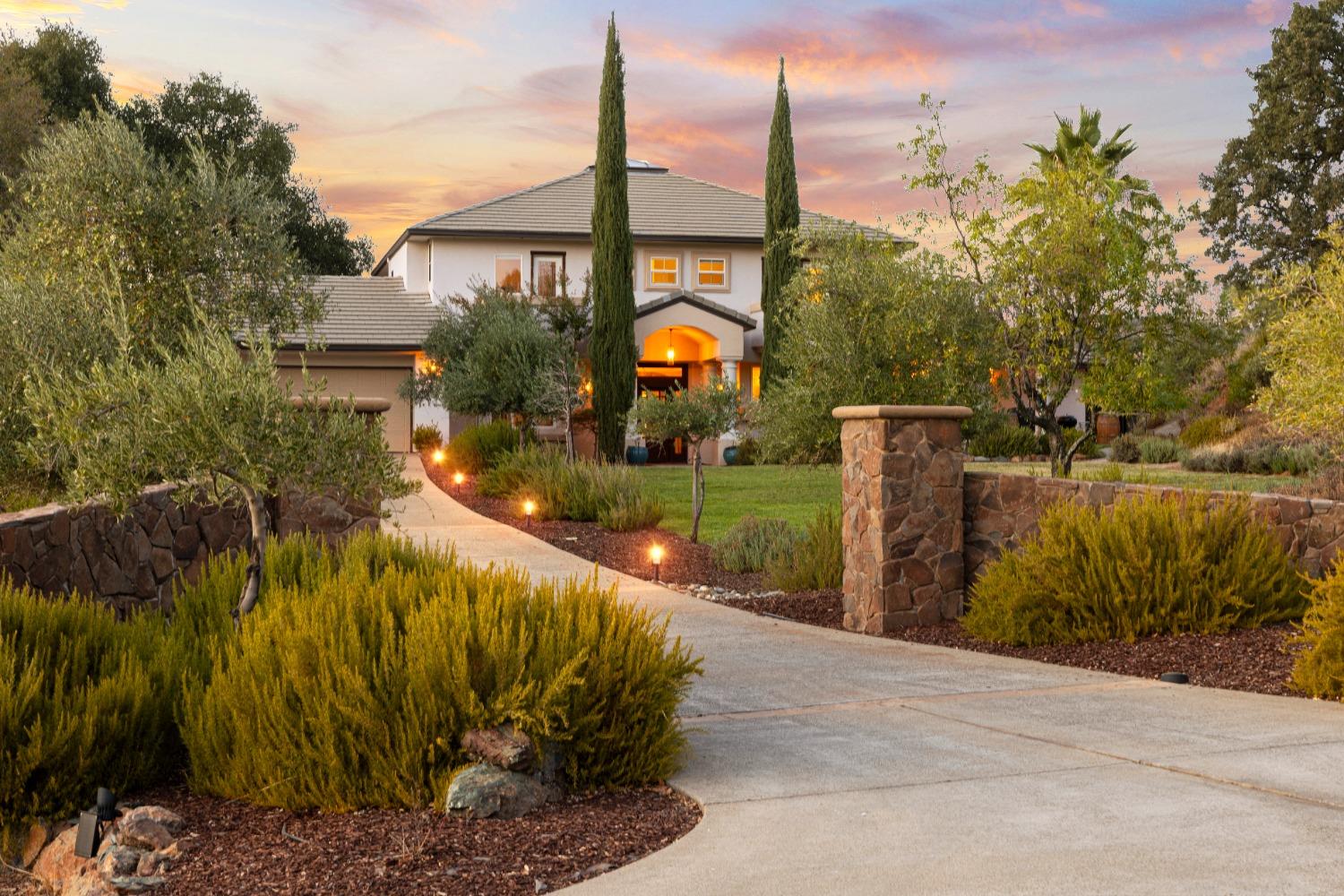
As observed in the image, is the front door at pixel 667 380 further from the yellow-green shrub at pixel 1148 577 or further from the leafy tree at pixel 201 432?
the leafy tree at pixel 201 432

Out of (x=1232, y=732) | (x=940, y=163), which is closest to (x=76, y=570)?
(x=1232, y=732)

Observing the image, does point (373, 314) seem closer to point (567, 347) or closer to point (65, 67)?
point (567, 347)

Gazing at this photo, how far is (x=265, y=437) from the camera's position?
7.51 metres

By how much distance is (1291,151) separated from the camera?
47.2 meters

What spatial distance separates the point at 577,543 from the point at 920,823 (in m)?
13.7

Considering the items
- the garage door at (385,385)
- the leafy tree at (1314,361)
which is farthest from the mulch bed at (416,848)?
the garage door at (385,385)

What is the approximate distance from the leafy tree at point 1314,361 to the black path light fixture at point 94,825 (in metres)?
11.1

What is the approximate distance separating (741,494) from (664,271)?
1451cm

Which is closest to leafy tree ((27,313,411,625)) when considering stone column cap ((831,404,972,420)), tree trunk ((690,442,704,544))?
stone column cap ((831,404,972,420))

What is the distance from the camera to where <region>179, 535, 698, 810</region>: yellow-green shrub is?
5.90 m

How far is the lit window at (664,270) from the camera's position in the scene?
129 ft

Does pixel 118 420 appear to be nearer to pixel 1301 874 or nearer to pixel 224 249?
pixel 1301 874

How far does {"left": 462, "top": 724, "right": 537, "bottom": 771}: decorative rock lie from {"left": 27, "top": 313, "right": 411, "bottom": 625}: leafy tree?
7.25 ft

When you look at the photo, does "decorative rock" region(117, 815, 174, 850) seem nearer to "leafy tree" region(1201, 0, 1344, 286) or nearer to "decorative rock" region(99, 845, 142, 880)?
"decorative rock" region(99, 845, 142, 880)
